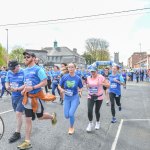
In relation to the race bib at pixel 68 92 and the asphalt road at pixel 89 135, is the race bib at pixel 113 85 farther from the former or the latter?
the race bib at pixel 68 92

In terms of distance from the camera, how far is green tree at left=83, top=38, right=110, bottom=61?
111050mm

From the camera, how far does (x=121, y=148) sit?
261 inches

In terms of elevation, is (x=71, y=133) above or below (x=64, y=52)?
below

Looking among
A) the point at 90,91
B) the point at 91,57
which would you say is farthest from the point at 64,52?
the point at 90,91

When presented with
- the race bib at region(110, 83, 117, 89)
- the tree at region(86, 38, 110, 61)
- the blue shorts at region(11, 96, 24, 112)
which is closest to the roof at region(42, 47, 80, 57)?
the tree at region(86, 38, 110, 61)

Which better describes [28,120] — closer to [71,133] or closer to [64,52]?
[71,133]

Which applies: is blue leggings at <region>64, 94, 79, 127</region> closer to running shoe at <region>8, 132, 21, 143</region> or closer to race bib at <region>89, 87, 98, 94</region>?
race bib at <region>89, 87, 98, 94</region>

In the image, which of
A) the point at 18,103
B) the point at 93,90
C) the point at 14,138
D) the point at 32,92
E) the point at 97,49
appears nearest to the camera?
the point at 32,92

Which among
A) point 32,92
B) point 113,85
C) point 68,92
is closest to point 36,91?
point 32,92

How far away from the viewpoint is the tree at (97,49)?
111 m

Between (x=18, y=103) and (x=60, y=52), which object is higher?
(x=60, y=52)

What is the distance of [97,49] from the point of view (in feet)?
365

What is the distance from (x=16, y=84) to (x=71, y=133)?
1.76m

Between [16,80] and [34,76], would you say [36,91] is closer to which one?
[34,76]
